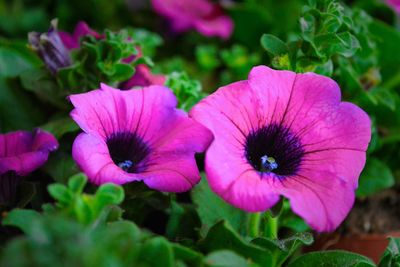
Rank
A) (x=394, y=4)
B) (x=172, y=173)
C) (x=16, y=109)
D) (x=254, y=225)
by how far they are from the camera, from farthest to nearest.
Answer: (x=394, y=4) < (x=16, y=109) < (x=254, y=225) < (x=172, y=173)

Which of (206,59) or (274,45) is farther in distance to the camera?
(206,59)

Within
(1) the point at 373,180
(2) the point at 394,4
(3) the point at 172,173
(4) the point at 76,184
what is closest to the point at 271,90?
(3) the point at 172,173

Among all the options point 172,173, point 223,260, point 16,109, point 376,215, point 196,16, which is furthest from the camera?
point 196,16

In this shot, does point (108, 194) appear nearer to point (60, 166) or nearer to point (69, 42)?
point (60, 166)

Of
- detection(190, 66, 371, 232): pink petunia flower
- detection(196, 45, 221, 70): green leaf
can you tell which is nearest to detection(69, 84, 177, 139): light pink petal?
detection(190, 66, 371, 232): pink petunia flower

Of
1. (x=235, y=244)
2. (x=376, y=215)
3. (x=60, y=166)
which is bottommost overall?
(x=376, y=215)

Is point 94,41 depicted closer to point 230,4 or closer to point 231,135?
point 231,135
